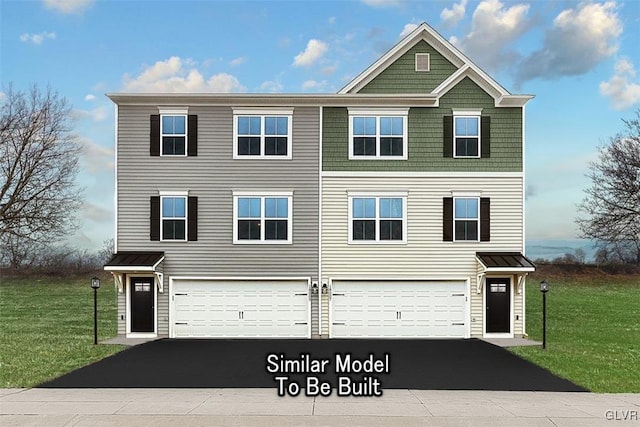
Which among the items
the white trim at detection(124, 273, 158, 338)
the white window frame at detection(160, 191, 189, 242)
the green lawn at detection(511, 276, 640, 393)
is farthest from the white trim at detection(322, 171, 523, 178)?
the white trim at detection(124, 273, 158, 338)

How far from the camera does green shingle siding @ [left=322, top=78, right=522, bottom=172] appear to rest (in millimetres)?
22641

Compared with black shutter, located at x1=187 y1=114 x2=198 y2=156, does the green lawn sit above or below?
below

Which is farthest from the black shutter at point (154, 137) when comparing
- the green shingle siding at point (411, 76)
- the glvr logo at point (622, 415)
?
the glvr logo at point (622, 415)

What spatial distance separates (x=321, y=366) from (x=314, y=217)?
299 inches

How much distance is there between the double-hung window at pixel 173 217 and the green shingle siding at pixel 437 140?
5.32 meters

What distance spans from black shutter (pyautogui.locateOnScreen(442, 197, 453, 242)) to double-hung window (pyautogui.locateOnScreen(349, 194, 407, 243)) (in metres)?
1.41

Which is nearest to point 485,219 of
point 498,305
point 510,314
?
point 498,305

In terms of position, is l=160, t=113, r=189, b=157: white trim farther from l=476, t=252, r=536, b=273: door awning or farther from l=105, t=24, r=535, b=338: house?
l=476, t=252, r=536, b=273: door awning

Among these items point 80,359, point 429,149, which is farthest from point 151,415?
point 429,149

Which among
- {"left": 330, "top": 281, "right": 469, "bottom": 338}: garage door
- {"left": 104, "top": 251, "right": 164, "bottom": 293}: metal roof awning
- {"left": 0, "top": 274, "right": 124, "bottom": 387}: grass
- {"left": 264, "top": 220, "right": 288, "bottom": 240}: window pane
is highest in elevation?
{"left": 264, "top": 220, "right": 288, "bottom": 240}: window pane

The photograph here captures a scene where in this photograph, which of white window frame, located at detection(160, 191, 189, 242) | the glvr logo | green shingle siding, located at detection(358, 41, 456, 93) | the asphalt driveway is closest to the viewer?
the glvr logo

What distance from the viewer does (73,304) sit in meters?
37.0

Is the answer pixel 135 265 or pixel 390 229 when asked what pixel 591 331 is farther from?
pixel 135 265

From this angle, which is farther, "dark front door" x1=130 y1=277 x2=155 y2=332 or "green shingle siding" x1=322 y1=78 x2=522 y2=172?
"green shingle siding" x1=322 y1=78 x2=522 y2=172
